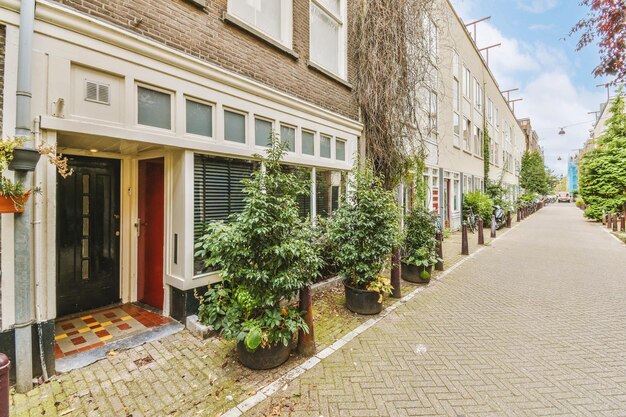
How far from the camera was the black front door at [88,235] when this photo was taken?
4277mm

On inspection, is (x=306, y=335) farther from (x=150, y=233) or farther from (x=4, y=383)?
(x=150, y=233)

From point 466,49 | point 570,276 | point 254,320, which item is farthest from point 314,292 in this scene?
point 466,49

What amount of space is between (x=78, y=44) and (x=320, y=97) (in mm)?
4354

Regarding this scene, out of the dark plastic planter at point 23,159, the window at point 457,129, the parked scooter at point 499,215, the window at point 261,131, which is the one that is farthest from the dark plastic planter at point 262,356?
the parked scooter at point 499,215

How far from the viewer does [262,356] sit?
3225 mm

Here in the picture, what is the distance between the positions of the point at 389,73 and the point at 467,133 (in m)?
12.0

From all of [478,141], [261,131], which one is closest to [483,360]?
[261,131]

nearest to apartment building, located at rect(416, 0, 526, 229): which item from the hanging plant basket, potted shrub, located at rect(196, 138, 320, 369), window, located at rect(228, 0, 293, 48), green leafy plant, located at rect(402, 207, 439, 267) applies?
green leafy plant, located at rect(402, 207, 439, 267)

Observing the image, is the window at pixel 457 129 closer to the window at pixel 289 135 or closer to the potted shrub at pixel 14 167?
the window at pixel 289 135

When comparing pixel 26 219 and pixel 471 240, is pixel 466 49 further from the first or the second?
pixel 26 219

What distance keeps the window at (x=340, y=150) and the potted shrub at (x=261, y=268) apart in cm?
390

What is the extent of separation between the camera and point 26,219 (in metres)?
2.86

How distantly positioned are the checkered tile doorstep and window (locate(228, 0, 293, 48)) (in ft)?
16.4

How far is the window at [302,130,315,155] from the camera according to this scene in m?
6.13
